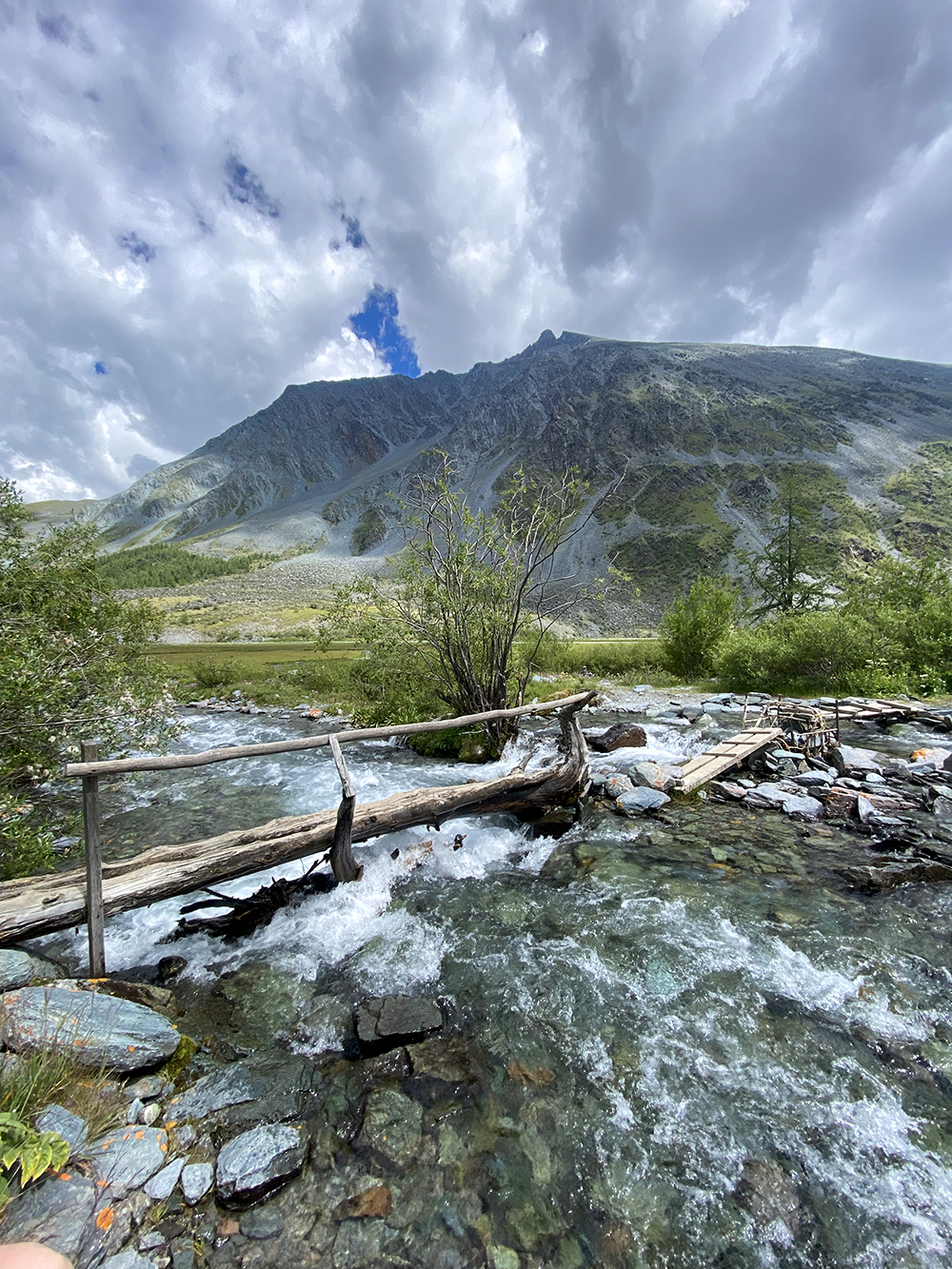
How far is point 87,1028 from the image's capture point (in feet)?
13.0

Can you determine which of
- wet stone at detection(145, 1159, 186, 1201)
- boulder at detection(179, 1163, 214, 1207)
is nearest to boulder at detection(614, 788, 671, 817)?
boulder at detection(179, 1163, 214, 1207)

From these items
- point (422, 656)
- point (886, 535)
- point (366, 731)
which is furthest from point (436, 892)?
point (886, 535)

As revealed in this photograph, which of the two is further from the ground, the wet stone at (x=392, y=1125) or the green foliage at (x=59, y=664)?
the green foliage at (x=59, y=664)

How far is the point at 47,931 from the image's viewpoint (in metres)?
4.92

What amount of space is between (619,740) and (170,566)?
195 metres

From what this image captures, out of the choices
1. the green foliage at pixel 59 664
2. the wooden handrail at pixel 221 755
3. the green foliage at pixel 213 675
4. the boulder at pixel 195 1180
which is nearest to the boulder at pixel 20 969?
the wooden handrail at pixel 221 755

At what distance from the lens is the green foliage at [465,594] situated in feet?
41.7

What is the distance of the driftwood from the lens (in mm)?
4977

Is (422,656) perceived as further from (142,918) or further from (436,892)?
(142,918)

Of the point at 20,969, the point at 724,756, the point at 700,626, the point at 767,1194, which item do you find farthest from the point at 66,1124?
the point at 700,626

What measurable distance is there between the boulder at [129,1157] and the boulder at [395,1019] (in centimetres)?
162

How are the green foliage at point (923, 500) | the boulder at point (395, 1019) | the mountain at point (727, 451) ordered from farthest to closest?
the mountain at point (727, 451)
the green foliage at point (923, 500)
the boulder at point (395, 1019)

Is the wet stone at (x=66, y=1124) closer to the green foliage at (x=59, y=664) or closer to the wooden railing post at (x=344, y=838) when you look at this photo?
the wooden railing post at (x=344, y=838)

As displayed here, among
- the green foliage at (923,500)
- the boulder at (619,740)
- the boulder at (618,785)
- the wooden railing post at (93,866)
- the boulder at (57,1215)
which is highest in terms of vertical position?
the green foliage at (923,500)
